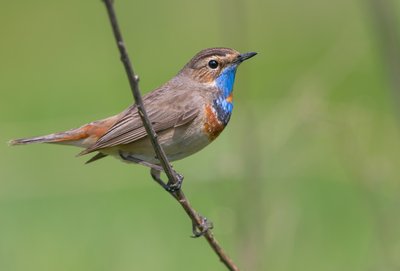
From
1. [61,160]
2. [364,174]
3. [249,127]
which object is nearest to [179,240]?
[61,160]

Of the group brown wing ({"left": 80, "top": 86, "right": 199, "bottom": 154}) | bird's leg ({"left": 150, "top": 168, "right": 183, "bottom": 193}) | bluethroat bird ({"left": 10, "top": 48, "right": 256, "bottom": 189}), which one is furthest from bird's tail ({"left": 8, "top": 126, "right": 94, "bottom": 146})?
bird's leg ({"left": 150, "top": 168, "right": 183, "bottom": 193})

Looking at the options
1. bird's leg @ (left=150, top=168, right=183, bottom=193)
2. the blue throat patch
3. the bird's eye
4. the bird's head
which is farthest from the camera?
the bird's eye

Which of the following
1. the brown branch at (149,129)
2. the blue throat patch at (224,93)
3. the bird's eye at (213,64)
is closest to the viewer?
the brown branch at (149,129)

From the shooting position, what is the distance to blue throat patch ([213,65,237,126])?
248 inches

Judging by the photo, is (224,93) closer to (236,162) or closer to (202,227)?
(236,162)

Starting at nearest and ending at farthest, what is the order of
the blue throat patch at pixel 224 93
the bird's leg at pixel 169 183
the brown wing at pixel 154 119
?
the bird's leg at pixel 169 183 < the brown wing at pixel 154 119 < the blue throat patch at pixel 224 93

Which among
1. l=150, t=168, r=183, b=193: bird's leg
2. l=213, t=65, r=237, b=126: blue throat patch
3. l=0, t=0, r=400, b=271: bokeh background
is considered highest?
l=213, t=65, r=237, b=126: blue throat patch

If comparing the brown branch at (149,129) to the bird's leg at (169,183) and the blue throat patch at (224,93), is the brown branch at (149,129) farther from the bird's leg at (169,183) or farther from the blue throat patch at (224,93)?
the blue throat patch at (224,93)

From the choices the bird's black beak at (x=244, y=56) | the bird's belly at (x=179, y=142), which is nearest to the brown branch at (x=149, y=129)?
the bird's belly at (x=179, y=142)

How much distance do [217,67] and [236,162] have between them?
63 centimetres

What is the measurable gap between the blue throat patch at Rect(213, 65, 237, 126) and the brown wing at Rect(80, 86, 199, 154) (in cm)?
16

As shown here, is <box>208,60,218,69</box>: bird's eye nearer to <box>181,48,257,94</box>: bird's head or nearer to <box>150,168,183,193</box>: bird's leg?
<box>181,48,257,94</box>: bird's head

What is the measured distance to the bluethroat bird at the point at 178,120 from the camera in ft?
20.1

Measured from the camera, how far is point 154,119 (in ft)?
20.6
